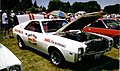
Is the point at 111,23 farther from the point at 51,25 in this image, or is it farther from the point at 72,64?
the point at 72,64

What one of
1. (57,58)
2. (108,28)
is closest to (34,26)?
(57,58)

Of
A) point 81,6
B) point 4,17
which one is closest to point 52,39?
point 4,17

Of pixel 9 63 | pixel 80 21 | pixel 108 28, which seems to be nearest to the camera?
pixel 9 63

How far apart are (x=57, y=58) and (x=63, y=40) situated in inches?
26.0

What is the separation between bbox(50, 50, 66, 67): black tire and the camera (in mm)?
5492

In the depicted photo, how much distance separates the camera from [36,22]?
6.99 m

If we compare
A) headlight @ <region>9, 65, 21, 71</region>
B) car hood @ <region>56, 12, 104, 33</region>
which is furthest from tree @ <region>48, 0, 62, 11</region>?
headlight @ <region>9, 65, 21, 71</region>

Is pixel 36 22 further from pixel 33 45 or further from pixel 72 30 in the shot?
pixel 72 30

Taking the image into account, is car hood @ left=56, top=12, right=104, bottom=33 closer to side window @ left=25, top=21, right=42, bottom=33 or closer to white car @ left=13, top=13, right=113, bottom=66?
white car @ left=13, top=13, right=113, bottom=66

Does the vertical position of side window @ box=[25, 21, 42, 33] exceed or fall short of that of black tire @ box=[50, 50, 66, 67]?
it exceeds it

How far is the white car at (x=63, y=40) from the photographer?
5093 millimetres

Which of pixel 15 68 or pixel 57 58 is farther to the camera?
pixel 57 58

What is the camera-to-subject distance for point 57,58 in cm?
574

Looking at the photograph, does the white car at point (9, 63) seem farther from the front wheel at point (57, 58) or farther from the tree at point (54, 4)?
the tree at point (54, 4)
